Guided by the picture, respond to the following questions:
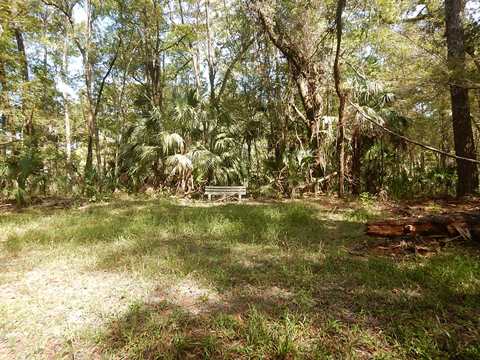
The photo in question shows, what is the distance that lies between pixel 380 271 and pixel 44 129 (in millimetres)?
15254

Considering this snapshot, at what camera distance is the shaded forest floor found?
5.48 ft

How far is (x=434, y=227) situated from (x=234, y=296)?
2.73 metres

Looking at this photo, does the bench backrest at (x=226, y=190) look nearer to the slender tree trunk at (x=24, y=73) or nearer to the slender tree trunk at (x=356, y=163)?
the slender tree trunk at (x=356, y=163)

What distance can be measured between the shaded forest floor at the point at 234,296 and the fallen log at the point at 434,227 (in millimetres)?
161

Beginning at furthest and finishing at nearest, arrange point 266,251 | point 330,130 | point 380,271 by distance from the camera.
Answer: point 330,130, point 266,251, point 380,271

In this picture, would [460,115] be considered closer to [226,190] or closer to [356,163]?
[356,163]

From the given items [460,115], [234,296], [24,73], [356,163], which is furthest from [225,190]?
[24,73]

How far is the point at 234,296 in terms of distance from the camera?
231 cm

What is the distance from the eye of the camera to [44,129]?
42.3 ft

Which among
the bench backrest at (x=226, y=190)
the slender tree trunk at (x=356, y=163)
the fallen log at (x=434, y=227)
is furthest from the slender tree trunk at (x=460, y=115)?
the bench backrest at (x=226, y=190)

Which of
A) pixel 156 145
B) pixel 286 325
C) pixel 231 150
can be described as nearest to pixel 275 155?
pixel 231 150

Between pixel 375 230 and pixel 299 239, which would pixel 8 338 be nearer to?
pixel 299 239

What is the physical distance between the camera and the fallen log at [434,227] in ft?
10.4

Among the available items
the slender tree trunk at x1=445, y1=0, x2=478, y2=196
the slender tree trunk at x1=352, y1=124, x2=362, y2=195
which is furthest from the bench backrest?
the slender tree trunk at x1=445, y1=0, x2=478, y2=196
